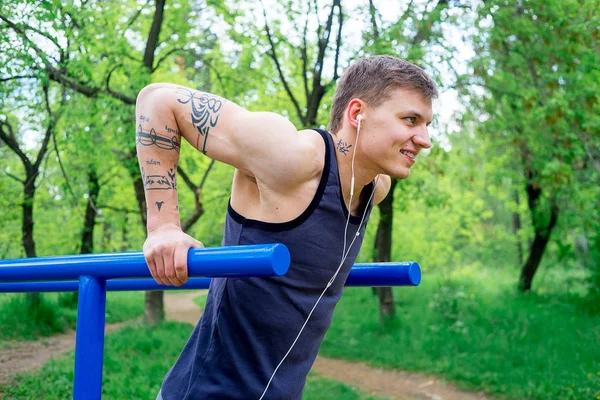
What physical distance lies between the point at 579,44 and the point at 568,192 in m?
2.50

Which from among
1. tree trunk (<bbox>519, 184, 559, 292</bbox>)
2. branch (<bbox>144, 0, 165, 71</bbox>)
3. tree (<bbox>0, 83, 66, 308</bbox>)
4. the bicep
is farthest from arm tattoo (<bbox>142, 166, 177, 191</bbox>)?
tree trunk (<bbox>519, 184, 559, 292</bbox>)

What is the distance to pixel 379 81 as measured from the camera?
1.67 meters

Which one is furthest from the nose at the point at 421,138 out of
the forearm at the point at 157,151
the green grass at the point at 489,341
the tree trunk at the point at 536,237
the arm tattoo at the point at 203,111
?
the tree trunk at the point at 536,237

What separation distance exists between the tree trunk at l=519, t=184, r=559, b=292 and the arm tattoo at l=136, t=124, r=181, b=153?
1069 centimetres

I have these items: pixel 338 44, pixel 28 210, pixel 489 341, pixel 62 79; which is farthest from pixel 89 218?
pixel 489 341

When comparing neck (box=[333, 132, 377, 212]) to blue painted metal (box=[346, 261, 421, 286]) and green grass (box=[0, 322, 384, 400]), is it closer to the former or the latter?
blue painted metal (box=[346, 261, 421, 286])

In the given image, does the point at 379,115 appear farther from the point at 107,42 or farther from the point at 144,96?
the point at 107,42

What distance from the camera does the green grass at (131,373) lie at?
15.5 feet

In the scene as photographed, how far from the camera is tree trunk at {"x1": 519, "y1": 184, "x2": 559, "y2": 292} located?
37.0ft

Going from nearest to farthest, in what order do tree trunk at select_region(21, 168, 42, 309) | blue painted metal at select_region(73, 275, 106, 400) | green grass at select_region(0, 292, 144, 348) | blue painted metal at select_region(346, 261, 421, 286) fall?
1. blue painted metal at select_region(73, 275, 106, 400)
2. blue painted metal at select_region(346, 261, 421, 286)
3. green grass at select_region(0, 292, 144, 348)
4. tree trunk at select_region(21, 168, 42, 309)

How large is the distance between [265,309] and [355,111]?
604 millimetres

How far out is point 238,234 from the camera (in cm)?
161

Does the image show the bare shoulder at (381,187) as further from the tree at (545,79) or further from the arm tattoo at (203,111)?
the tree at (545,79)

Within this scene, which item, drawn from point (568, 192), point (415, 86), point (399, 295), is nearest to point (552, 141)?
point (568, 192)
